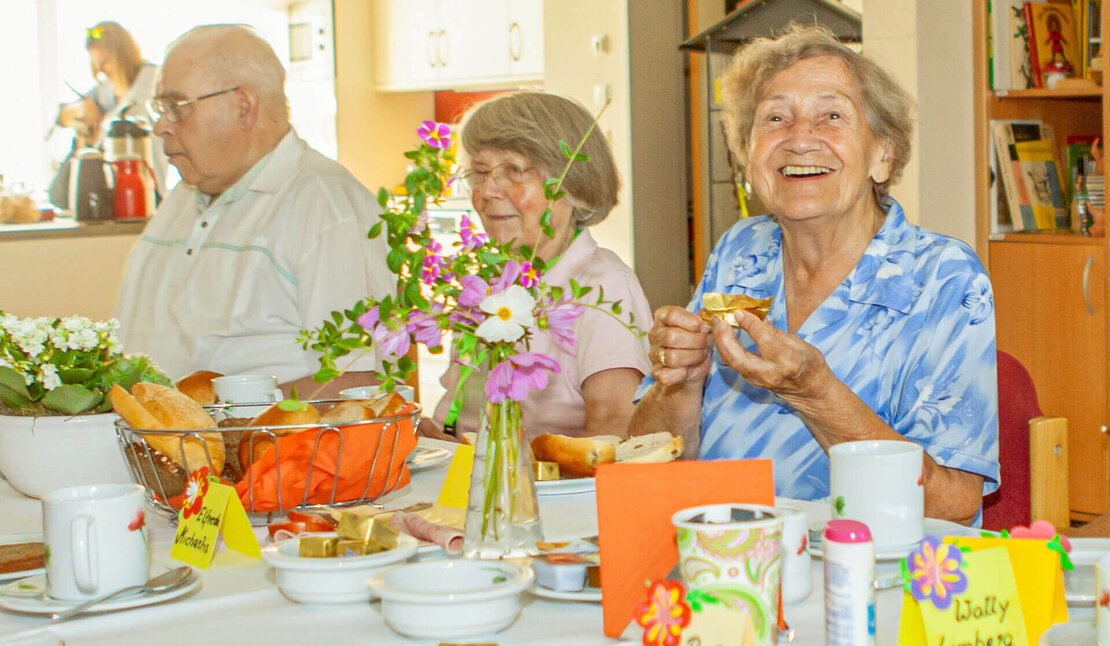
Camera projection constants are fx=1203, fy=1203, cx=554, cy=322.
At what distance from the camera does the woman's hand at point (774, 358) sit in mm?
1427

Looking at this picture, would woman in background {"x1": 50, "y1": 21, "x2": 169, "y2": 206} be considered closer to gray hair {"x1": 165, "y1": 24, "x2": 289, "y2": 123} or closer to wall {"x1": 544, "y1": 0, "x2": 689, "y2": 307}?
wall {"x1": 544, "y1": 0, "x2": 689, "y2": 307}

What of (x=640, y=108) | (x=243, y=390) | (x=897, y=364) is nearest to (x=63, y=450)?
(x=243, y=390)

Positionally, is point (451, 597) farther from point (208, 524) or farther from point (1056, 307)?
point (1056, 307)

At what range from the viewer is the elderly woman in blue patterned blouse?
58.6 inches

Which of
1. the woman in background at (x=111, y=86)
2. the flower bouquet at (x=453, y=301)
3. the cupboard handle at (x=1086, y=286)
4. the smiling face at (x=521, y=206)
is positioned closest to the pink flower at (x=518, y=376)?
the flower bouquet at (x=453, y=301)

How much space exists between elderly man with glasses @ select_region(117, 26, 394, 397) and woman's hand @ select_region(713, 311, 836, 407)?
1.09 m

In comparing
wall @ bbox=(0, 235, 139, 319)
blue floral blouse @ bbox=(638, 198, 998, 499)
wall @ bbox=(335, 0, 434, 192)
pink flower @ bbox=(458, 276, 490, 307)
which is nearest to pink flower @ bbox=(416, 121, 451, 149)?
pink flower @ bbox=(458, 276, 490, 307)

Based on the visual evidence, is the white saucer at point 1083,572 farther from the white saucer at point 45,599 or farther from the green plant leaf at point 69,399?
the green plant leaf at point 69,399

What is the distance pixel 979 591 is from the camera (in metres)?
0.82

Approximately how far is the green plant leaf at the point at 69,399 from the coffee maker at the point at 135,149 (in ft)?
10.4

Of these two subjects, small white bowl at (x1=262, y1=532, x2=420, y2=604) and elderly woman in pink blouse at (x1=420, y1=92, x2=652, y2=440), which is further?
elderly woman in pink blouse at (x1=420, y1=92, x2=652, y2=440)

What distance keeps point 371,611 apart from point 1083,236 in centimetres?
273

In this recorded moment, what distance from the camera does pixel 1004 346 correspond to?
3.37 m

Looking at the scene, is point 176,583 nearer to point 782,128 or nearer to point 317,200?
point 782,128
